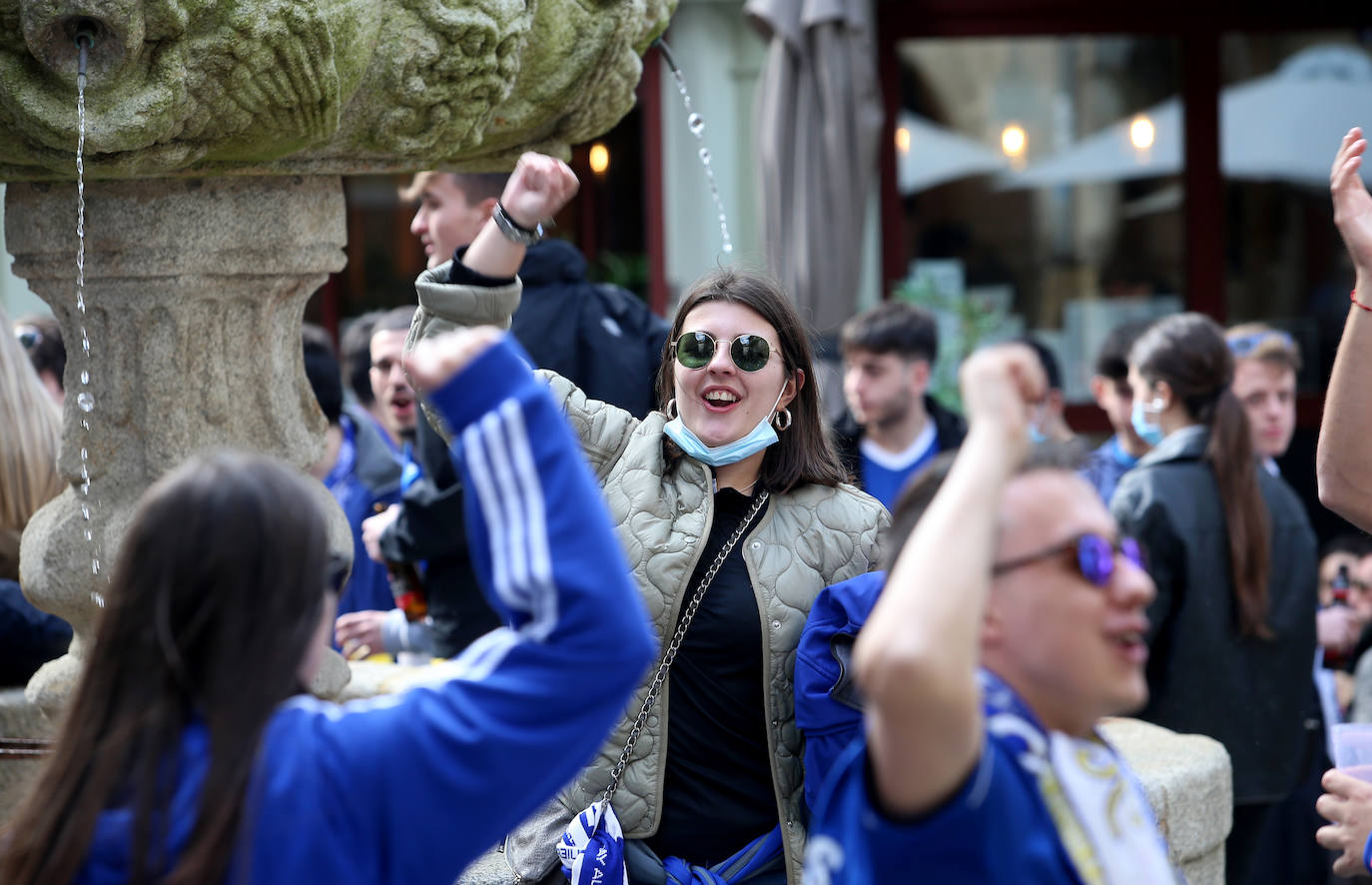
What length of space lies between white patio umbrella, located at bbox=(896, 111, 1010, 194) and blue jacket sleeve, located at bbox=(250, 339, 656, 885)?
7.01 metres

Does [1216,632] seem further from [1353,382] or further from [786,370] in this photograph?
[786,370]

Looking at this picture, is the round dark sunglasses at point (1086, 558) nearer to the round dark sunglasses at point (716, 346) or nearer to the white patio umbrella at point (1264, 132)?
the round dark sunglasses at point (716, 346)

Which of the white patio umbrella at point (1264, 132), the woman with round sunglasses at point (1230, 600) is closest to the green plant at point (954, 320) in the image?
the white patio umbrella at point (1264, 132)

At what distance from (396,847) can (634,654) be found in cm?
31

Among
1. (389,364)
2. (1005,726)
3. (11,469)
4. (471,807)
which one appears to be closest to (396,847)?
(471,807)

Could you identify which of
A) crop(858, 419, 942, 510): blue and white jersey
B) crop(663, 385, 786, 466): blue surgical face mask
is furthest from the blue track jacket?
crop(858, 419, 942, 510): blue and white jersey

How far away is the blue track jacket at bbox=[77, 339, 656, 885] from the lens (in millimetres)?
1562

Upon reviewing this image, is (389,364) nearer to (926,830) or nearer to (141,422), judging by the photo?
(141,422)

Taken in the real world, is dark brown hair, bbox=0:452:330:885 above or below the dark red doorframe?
below

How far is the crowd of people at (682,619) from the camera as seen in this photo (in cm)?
156

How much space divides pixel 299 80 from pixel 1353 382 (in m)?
1.89

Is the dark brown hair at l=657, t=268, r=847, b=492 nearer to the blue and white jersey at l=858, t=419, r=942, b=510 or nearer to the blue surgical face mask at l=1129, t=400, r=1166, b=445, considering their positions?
the blue surgical face mask at l=1129, t=400, r=1166, b=445

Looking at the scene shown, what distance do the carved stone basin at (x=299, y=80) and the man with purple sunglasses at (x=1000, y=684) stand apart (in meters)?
1.49

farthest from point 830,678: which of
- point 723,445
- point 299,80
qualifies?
point 299,80
